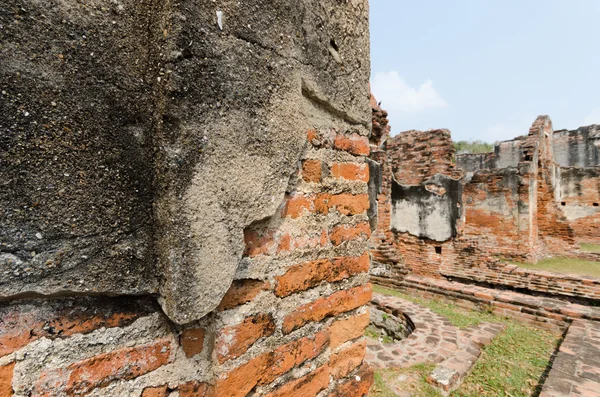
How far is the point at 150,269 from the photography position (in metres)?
0.83

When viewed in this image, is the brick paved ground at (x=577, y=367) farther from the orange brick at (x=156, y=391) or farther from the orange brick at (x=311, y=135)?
the orange brick at (x=156, y=391)

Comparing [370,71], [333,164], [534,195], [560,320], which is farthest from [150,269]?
[534,195]

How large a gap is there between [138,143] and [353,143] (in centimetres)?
88

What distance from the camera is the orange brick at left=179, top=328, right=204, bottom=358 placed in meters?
0.90

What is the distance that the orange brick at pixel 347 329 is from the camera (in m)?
1.29

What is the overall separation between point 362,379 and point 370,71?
136 cm

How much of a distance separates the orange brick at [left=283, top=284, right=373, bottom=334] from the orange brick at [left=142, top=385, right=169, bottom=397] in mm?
386

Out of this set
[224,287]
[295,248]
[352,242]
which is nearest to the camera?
[224,287]

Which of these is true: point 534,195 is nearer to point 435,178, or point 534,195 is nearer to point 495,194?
point 495,194

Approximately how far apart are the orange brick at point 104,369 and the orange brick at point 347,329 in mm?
645

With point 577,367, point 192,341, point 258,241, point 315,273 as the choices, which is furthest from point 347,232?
point 577,367

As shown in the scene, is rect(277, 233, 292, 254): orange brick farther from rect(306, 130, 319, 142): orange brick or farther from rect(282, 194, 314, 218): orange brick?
rect(306, 130, 319, 142): orange brick

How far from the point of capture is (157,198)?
832mm

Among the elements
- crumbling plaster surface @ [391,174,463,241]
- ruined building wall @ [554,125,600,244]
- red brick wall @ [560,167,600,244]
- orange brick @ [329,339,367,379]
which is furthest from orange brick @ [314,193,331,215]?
red brick wall @ [560,167,600,244]
